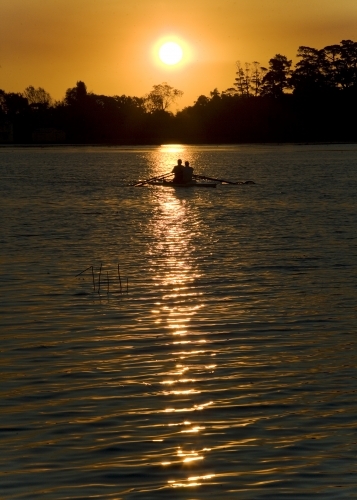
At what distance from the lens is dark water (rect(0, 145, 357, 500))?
8070 mm

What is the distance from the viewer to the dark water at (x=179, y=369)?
26.5 feet

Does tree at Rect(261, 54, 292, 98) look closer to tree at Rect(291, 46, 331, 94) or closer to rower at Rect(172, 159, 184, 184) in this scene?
tree at Rect(291, 46, 331, 94)

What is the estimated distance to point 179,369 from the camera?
11.5m

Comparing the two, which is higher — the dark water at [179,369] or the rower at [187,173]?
the dark water at [179,369]

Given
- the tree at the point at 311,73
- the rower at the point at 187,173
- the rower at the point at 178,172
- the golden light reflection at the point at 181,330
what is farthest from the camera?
the tree at the point at 311,73

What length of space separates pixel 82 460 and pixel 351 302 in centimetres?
817

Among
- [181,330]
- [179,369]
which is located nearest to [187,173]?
[181,330]

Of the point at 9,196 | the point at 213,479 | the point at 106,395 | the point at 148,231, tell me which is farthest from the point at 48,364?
the point at 9,196

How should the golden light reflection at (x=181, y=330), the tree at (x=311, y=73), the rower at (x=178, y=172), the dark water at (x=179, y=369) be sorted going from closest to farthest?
the dark water at (x=179, y=369), the golden light reflection at (x=181, y=330), the rower at (x=178, y=172), the tree at (x=311, y=73)

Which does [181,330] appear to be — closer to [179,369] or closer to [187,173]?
[179,369]

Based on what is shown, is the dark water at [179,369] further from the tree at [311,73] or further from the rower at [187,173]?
the tree at [311,73]

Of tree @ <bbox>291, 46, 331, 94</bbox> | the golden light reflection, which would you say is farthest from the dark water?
tree @ <bbox>291, 46, 331, 94</bbox>

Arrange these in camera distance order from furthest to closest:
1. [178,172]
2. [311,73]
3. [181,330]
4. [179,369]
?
1. [311,73]
2. [178,172]
3. [181,330]
4. [179,369]

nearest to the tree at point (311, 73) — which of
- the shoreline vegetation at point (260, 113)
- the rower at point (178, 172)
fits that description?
the shoreline vegetation at point (260, 113)
